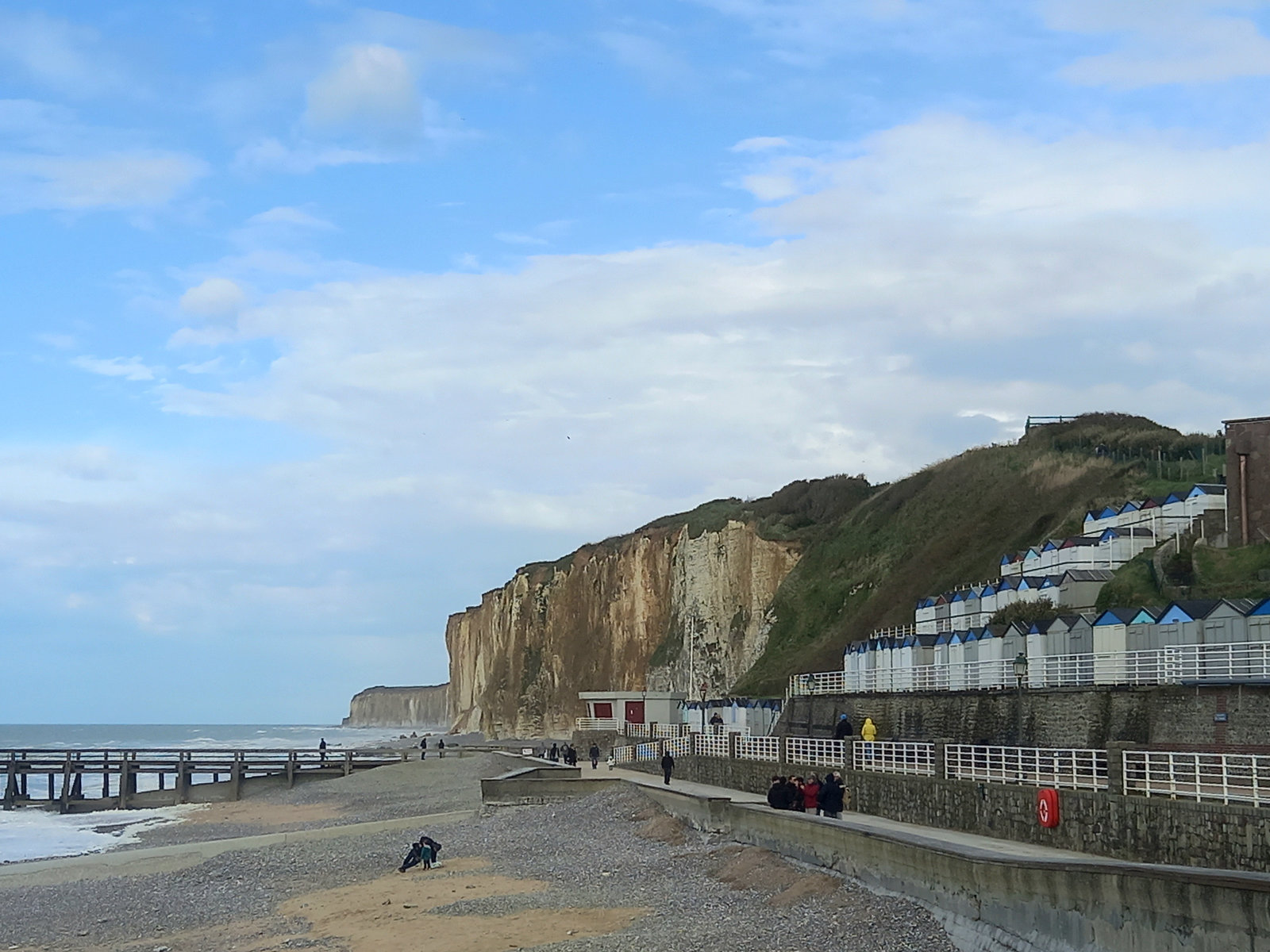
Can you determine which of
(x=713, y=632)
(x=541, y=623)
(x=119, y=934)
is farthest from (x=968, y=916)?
(x=541, y=623)

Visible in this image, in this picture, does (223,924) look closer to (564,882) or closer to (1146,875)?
(564,882)

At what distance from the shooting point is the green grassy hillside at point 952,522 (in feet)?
168

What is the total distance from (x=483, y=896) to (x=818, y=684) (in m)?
24.7

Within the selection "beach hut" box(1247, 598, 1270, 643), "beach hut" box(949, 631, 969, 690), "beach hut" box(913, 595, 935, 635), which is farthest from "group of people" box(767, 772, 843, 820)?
"beach hut" box(913, 595, 935, 635)

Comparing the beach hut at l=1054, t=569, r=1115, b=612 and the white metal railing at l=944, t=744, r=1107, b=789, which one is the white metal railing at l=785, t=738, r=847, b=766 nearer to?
the white metal railing at l=944, t=744, r=1107, b=789

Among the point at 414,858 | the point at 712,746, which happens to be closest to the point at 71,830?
the point at 712,746

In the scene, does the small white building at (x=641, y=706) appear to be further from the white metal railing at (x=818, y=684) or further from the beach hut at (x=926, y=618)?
the beach hut at (x=926, y=618)

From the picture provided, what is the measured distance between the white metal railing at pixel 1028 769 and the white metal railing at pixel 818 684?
1632 cm

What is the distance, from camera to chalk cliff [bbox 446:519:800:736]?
67938mm

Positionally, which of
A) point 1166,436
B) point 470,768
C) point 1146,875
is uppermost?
point 1166,436

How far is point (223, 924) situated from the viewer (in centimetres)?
1956

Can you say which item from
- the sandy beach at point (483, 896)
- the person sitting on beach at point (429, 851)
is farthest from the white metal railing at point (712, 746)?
the person sitting on beach at point (429, 851)

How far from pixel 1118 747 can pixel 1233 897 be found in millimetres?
4623

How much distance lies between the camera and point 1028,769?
18078 mm
